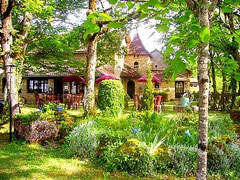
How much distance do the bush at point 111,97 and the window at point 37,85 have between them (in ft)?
50.4

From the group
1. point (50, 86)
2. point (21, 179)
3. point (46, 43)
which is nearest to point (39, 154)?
point (21, 179)

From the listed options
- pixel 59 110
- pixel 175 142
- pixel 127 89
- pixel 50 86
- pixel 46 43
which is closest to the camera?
pixel 175 142

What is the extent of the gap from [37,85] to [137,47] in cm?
1468

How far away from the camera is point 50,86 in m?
23.5

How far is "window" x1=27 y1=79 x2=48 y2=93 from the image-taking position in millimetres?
23656

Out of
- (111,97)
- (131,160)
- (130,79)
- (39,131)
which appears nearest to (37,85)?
(130,79)

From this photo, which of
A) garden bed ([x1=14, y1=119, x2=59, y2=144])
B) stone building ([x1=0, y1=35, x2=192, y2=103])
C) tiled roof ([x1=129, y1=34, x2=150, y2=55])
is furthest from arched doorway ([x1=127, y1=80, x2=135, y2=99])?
garden bed ([x1=14, y1=119, x2=59, y2=144])

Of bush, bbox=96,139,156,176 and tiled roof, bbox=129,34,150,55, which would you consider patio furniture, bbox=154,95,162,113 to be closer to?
bush, bbox=96,139,156,176

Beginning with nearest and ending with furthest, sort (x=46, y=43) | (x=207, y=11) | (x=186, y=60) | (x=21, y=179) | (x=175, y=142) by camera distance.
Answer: (x=186, y=60)
(x=207, y=11)
(x=21, y=179)
(x=175, y=142)
(x=46, y=43)

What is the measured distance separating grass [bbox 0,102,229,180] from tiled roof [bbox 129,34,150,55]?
25037 mm

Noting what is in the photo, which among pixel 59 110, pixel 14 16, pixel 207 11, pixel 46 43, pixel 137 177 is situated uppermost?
pixel 14 16

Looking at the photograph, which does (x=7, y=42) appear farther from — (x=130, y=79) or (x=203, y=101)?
(x=130, y=79)

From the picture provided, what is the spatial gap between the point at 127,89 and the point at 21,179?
25.9 metres

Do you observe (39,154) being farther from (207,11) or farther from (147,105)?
(147,105)
